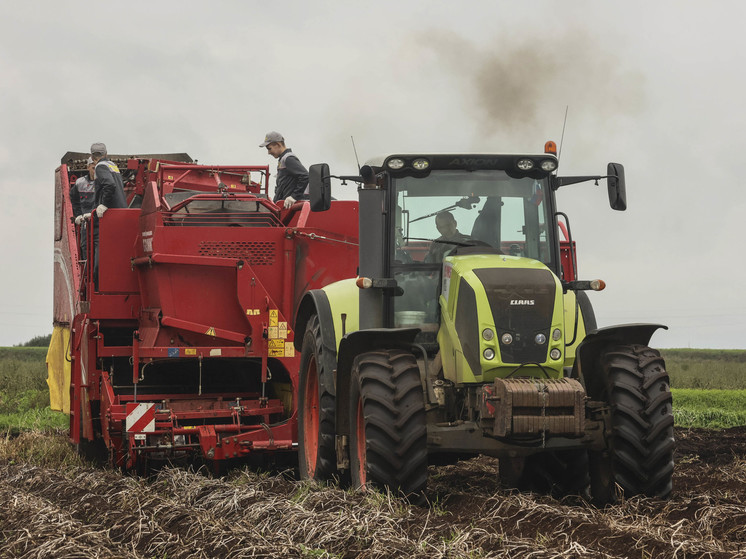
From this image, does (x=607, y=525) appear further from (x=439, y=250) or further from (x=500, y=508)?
(x=439, y=250)

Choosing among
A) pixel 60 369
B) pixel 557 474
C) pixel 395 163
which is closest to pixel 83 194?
pixel 60 369

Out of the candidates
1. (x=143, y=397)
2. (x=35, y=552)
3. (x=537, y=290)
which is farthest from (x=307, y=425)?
(x=35, y=552)

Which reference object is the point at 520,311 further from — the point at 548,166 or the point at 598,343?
the point at 548,166

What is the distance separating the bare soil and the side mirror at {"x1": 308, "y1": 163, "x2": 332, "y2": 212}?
7.07ft

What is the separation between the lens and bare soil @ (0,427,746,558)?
631 centimetres

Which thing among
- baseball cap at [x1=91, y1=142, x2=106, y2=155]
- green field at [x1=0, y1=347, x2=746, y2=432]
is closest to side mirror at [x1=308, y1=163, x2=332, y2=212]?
baseball cap at [x1=91, y1=142, x2=106, y2=155]

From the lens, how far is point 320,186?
343 inches

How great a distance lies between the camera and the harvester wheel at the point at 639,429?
813 cm

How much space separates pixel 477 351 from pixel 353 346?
1.00 m

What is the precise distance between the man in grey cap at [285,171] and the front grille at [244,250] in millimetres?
1060

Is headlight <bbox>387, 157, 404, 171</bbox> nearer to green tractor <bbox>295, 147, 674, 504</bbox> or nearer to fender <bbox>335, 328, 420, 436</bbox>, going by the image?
green tractor <bbox>295, 147, 674, 504</bbox>

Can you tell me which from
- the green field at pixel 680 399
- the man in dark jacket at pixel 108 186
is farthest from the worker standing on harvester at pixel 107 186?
the green field at pixel 680 399

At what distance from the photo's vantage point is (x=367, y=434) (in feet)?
26.2

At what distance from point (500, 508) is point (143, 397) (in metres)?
5.44
